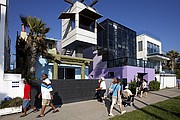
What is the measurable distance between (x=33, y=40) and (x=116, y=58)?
44.8 feet

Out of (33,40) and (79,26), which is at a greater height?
(79,26)

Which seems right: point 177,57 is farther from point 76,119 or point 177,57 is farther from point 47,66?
point 76,119

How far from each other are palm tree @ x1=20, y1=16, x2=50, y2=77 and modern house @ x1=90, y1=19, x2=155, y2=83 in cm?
1020

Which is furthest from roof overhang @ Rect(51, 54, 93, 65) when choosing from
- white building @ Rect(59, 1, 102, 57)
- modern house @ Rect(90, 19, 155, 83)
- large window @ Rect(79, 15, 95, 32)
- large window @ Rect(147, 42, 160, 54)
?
large window @ Rect(147, 42, 160, 54)

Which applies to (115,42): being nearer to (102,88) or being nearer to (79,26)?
(79,26)

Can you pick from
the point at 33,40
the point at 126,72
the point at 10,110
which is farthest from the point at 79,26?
the point at 10,110

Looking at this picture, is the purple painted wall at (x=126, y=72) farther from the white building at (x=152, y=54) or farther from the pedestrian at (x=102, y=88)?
the pedestrian at (x=102, y=88)

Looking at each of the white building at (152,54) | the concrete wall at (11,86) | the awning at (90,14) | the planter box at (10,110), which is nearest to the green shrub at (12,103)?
the planter box at (10,110)

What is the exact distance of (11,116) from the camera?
271 inches

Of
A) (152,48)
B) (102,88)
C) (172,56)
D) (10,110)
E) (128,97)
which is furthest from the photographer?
(172,56)

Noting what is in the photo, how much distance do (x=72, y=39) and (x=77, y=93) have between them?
22.3 ft

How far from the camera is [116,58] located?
21.1 m

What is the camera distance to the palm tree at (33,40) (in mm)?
9539

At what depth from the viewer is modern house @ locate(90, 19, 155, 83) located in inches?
681
